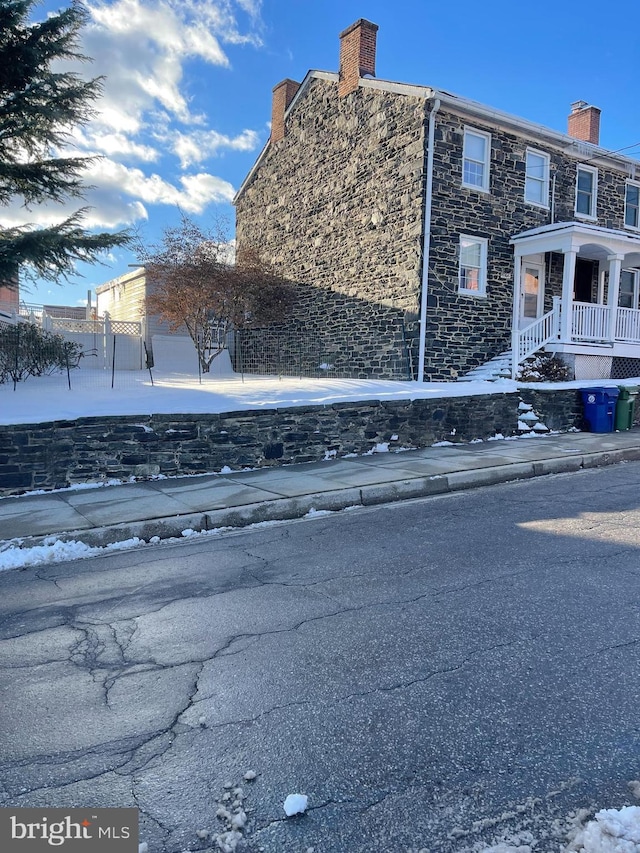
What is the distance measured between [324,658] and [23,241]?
10.0 m

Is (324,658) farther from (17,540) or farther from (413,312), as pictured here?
(413,312)

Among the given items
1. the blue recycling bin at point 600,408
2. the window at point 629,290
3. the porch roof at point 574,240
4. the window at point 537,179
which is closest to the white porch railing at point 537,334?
the porch roof at point 574,240

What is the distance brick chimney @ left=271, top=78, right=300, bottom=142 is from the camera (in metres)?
21.6

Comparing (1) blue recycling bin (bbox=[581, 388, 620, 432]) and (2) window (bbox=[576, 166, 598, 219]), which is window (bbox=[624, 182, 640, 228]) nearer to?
(2) window (bbox=[576, 166, 598, 219])

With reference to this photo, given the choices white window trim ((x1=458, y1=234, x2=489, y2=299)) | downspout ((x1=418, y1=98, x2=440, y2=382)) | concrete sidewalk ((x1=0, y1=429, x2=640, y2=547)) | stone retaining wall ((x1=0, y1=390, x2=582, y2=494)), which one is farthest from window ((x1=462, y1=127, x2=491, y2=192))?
concrete sidewalk ((x1=0, y1=429, x2=640, y2=547))

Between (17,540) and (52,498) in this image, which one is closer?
(17,540)

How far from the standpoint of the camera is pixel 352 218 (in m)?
18.5

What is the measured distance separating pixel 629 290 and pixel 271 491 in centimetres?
1863

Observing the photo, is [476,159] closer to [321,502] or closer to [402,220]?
[402,220]

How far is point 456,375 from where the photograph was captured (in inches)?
658

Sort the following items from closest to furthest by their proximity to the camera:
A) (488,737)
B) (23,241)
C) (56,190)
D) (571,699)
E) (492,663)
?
(488,737)
(571,699)
(492,663)
(23,241)
(56,190)

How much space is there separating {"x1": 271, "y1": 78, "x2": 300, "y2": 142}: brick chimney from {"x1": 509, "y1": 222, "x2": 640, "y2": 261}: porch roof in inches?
406

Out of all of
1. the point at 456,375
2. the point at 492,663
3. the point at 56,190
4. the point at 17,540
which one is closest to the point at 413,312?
the point at 456,375

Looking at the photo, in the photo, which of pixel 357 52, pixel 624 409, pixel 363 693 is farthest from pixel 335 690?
pixel 357 52
